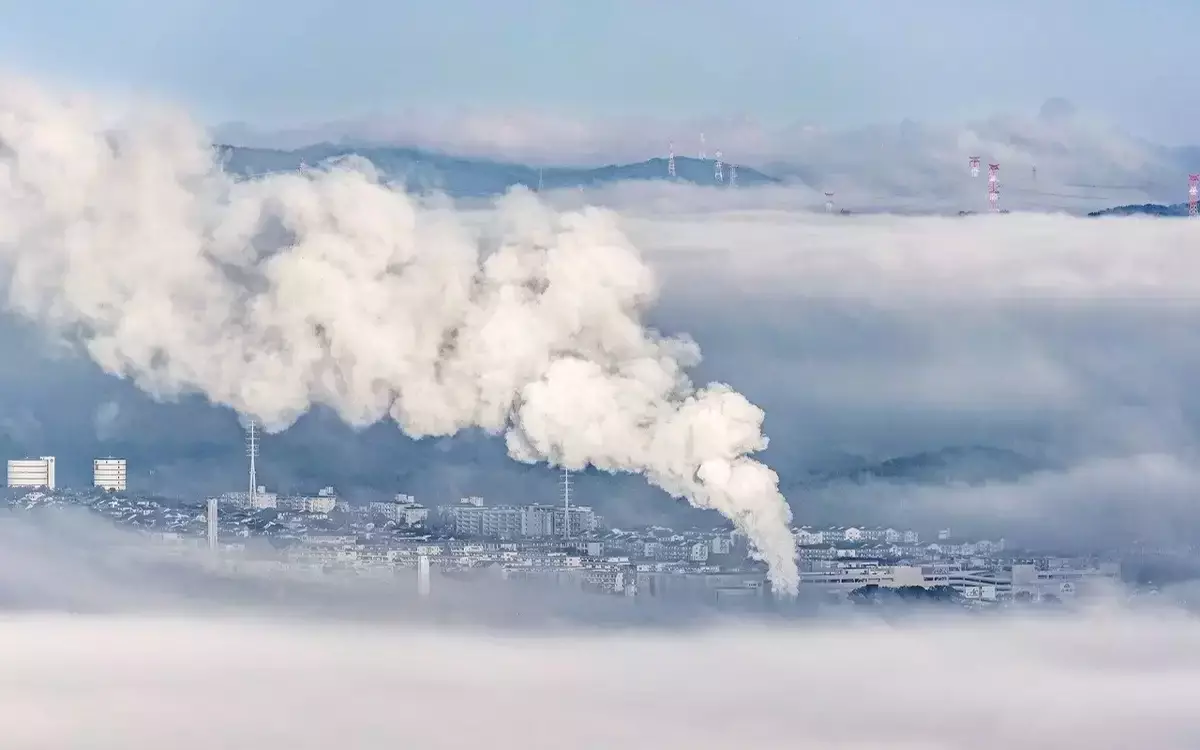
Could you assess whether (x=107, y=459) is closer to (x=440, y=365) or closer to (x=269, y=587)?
(x=269, y=587)

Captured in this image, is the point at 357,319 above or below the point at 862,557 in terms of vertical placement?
above

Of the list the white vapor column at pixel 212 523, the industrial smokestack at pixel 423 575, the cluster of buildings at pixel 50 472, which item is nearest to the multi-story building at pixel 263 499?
the white vapor column at pixel 212 523

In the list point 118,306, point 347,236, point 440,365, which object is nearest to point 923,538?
point 440,365

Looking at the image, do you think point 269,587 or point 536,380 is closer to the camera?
point 536,380

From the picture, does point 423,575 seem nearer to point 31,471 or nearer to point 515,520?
point 515,520

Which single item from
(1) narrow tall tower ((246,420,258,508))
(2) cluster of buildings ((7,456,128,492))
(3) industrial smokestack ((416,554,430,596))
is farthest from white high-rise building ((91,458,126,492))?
(3) industrial smokestack ((416,554,430,596))

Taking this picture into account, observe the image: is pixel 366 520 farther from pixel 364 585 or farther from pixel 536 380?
pixel 536 380

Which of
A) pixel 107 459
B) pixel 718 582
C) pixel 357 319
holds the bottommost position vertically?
pixel 718 582
